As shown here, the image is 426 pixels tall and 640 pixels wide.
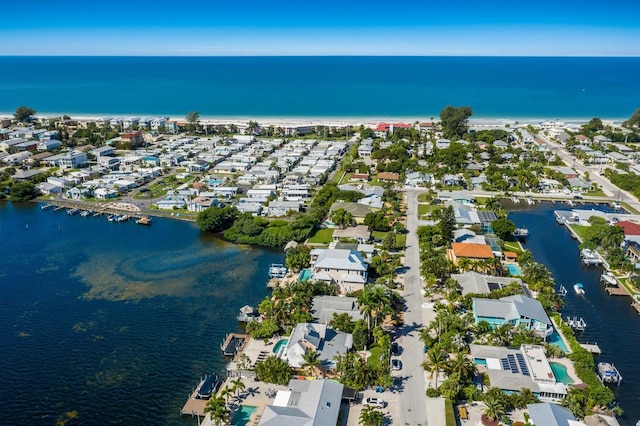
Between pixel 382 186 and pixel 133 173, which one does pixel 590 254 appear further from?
pixel 133 173

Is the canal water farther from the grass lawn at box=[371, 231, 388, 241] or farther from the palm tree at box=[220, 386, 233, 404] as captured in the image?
the palm tree at box=[220, 386, 233, 404]

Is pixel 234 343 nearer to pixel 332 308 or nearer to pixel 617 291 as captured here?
pixel 332 308

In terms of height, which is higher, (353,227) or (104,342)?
(353,227)

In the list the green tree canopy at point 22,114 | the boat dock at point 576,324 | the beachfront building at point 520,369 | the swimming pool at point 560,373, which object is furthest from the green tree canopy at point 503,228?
the green tree canopy at point 22,114

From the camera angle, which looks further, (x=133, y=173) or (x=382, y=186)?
(x=133, y=173)

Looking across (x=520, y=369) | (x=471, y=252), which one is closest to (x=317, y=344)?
(x=520, y=369)

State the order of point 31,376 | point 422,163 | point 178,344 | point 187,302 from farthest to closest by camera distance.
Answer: point 422,163 → point 187,302 → point 178,344 → point 31,376

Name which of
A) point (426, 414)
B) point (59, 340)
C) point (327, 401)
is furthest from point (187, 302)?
point (426, 414)
